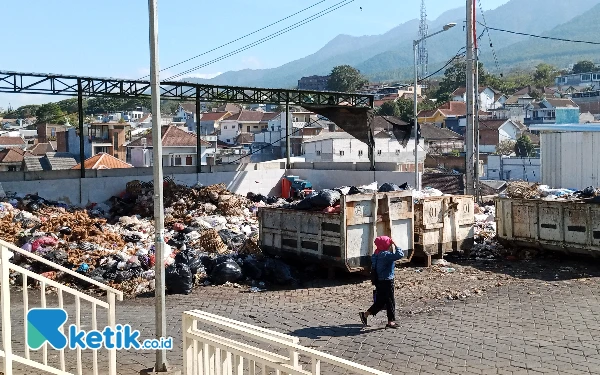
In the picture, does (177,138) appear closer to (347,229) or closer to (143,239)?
(143,239)

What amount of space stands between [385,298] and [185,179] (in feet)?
52.2

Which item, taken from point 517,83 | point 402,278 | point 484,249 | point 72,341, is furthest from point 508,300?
point 517,83

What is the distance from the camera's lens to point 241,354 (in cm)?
471

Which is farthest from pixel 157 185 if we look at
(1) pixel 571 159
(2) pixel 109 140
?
(2) pixel 109 140

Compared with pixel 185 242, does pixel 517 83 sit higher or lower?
higher

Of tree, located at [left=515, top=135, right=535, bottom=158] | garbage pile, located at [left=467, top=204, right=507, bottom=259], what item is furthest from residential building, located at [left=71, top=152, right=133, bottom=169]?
tree, located at [left=515, top=135, right=535, bottom=158]

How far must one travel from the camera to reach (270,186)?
85.9 ft

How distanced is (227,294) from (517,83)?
131 metres

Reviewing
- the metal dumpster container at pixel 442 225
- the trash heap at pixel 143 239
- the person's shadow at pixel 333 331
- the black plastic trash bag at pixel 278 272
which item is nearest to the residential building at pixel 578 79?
the trash heap at pixel 143 239

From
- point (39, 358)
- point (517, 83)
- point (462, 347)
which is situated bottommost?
point (462, 347)

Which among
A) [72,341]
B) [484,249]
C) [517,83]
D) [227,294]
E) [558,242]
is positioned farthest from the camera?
[517,83]

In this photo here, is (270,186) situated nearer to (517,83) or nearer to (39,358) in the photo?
(39,358)

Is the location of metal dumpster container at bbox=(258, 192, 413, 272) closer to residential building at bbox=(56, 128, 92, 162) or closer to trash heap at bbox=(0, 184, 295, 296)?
trash heap at bbox=(0, 184, 295, 296)

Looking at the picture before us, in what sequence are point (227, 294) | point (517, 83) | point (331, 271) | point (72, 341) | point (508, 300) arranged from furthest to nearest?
point (517, 83) < point (331, 271) < point (227, 294) < point (508, 300) < point (72, 341)
